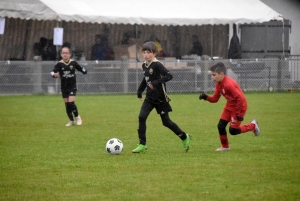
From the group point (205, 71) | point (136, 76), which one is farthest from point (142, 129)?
point (205, 71)

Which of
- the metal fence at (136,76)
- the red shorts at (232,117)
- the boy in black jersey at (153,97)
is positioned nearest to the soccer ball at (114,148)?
the boy in black jersey at (153,97)

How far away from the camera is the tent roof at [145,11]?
25.2 metres

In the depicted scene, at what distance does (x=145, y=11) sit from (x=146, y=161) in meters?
17.5

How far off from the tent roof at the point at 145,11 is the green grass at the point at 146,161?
7.70m

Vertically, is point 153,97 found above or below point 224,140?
above

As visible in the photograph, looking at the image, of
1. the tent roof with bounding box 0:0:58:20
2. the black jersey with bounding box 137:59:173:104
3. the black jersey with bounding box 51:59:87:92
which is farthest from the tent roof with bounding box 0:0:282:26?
the black jersey with bounding box 137:59:173:104

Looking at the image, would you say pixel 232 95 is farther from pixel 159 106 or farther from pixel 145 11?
pixel 145 11

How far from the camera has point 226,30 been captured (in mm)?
29625

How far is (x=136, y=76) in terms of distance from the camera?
26328mm

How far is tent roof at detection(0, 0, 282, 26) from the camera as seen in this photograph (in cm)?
2522

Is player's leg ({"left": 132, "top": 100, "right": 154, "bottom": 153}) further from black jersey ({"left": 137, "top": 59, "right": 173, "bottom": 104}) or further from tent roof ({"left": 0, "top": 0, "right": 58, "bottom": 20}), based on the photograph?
tent roof ({"left": 0, "top": 0, "right": 58, "bottom": 20})

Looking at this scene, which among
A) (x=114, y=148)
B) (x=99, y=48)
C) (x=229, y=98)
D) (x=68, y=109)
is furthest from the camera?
(x=99, y=48)

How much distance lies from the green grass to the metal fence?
712 centimetres

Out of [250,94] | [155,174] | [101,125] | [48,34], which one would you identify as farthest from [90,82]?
[155,174]
